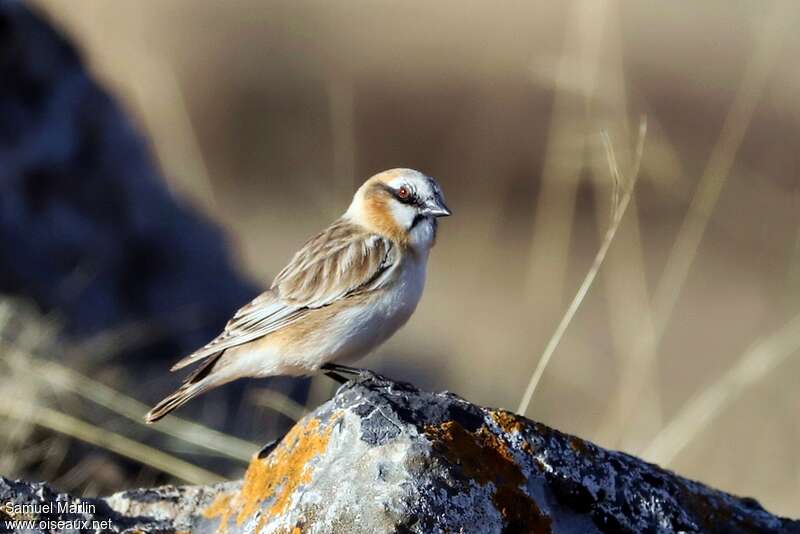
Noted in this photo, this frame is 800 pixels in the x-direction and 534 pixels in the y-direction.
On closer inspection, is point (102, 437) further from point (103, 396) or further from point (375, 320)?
point (375, 320)

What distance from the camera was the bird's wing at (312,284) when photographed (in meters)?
4.91

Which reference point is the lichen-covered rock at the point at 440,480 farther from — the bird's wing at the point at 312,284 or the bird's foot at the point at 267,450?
the bird's wing at the point at 312,284

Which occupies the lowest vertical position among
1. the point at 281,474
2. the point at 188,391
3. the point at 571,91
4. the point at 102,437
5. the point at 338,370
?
the point at 102,437

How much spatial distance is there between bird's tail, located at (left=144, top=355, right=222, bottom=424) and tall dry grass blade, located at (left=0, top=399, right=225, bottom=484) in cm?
52

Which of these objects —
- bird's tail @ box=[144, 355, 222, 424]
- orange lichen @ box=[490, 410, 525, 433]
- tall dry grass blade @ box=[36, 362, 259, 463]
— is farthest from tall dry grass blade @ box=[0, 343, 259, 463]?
orange lichen @ box=[490, 410, 525, 433]

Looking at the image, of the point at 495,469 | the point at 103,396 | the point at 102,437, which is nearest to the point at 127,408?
the point at 103,396

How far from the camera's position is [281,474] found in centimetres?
355

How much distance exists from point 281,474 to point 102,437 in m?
2.12

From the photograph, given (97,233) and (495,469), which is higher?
(495,469)

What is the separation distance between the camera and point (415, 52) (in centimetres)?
1780

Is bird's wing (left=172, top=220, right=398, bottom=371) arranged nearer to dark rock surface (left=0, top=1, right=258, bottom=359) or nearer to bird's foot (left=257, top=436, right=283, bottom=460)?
bird's foot (left=257, top=436, right=283, bottom=460)

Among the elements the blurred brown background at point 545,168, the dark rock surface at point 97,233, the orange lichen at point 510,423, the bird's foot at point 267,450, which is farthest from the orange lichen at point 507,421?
the dark rock surface at point 97,233

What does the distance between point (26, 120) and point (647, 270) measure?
6.90 metres

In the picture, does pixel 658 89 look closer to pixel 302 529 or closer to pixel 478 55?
pixel 478 55
